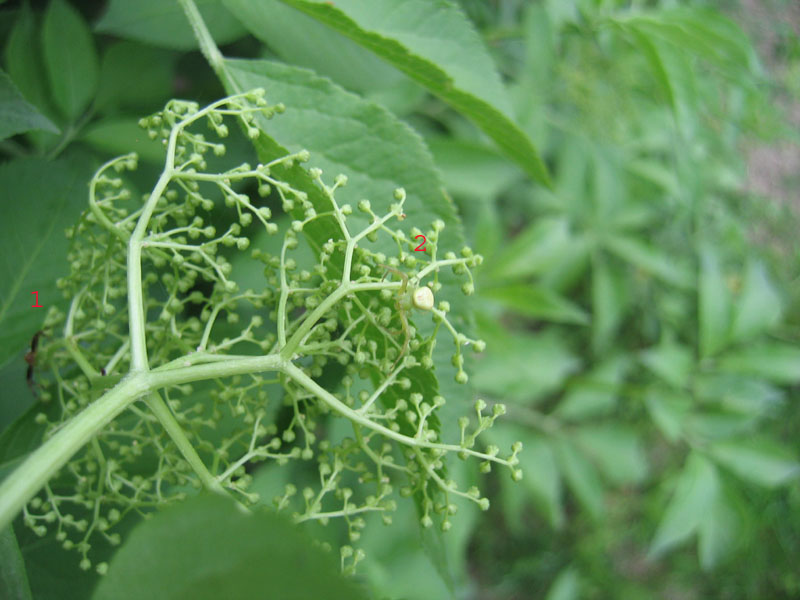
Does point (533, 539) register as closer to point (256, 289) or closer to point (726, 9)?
point (256, 289)

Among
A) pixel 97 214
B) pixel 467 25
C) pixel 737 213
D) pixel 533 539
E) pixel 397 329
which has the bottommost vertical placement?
pixel 533 539

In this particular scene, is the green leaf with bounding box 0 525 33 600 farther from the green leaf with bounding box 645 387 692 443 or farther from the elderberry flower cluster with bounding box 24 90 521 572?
the green leaf with bounding box 645 387 692 443

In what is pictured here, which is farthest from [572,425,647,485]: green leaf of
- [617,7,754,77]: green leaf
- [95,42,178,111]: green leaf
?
[95,42,178,111]: green leaf

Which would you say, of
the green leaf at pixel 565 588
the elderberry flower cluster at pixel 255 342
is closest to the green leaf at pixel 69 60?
the elderberry flower cluster at pixel 255 342

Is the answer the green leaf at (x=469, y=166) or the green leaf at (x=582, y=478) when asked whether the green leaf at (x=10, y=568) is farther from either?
the green leaf at (x=582, y=478)

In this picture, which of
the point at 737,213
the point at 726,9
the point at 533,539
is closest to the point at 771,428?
the point at 737,213

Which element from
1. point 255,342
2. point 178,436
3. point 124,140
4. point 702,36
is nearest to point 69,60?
point 124,140

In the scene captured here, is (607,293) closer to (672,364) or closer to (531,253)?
(672,364)
